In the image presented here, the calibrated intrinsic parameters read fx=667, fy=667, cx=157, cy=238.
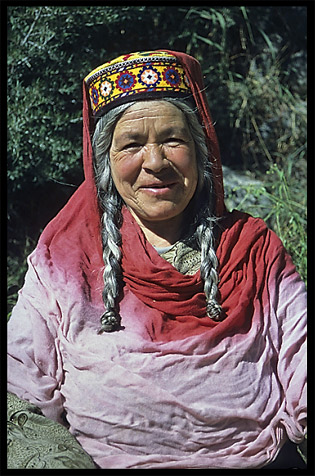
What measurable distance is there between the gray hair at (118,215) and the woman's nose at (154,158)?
15 centimetres

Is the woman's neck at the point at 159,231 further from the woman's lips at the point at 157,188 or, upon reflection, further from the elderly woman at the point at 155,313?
the woman's lips at the point at 157,188

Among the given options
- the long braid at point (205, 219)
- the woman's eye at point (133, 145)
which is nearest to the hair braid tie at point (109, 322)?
the long braid at point (205, 219)

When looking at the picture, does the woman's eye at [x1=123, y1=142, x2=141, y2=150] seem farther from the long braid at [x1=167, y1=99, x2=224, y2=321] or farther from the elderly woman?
the long braid at [x1=167, y1=99, x2=224, y2=321]

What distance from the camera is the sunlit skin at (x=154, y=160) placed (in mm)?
2119

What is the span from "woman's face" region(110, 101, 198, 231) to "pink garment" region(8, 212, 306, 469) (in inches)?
10.1

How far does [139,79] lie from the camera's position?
6.98 feet

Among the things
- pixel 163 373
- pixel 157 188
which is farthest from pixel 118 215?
pixel 163 373

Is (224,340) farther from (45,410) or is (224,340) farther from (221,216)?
(45,410)

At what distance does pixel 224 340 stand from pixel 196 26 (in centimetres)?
271
